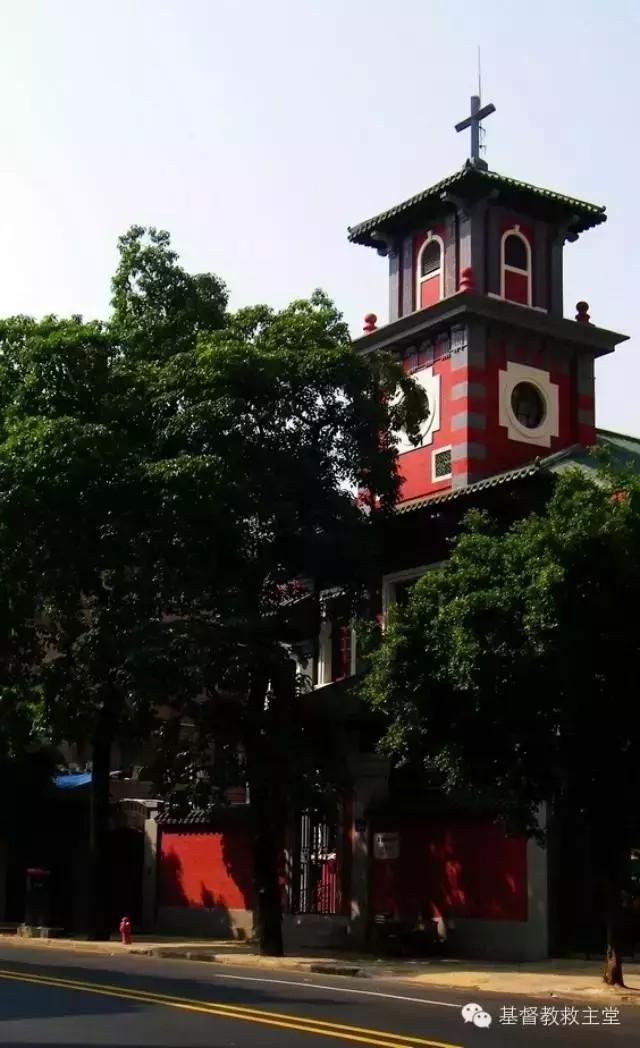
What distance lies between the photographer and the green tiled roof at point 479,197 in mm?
32188

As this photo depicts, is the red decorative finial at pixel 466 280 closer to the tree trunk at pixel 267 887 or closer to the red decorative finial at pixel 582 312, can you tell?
the red decorative finial at pixel 582 312

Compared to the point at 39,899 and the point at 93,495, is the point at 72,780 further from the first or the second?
the point at 93,495

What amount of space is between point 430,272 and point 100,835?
15354 millimetres

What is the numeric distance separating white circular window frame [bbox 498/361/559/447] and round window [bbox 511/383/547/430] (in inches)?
1.9

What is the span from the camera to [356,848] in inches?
1113

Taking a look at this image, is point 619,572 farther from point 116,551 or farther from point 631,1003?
point 116,551

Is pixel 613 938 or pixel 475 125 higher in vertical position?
pixel 475 125

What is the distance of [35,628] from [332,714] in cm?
691

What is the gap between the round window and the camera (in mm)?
32375

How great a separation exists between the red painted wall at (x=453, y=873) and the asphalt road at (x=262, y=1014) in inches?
180

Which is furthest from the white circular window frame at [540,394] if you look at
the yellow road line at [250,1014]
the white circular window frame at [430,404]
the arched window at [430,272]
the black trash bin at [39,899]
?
the yellow road line at [250,1014]

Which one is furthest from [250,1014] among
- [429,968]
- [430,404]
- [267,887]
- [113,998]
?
[430,404]

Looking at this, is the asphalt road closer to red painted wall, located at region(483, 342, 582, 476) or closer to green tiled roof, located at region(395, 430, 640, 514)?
green tiled roof, located at region(395, 430, 640, 514)

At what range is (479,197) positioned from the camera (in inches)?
1284
